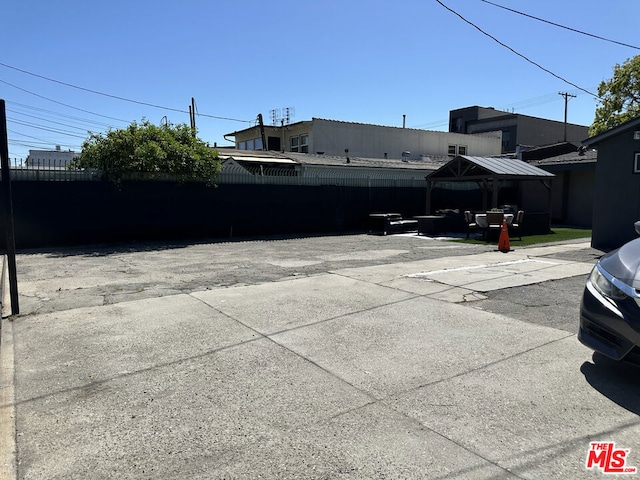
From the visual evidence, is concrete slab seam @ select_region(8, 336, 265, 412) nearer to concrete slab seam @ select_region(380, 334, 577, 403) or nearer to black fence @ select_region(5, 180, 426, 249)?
concrete slab seam @ select_region(380, 334, 577, 403)

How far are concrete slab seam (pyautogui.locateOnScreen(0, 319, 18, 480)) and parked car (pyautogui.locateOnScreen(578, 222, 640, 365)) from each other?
14.4ft

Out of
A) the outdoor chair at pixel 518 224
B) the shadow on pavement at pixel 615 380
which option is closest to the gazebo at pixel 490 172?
the outdoor chair at pixel 518 224

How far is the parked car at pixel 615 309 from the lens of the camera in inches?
144

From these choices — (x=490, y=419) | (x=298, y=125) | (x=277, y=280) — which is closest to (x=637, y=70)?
(x=298, y=125)

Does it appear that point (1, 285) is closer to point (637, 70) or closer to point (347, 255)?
point (347, 255)

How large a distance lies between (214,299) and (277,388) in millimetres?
3436

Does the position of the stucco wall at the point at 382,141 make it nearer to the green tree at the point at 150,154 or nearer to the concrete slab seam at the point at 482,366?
the green tree at the point at 150,154

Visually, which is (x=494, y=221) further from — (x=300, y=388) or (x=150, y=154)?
(x=300, y=388)

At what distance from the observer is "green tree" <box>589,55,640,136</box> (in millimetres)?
27625

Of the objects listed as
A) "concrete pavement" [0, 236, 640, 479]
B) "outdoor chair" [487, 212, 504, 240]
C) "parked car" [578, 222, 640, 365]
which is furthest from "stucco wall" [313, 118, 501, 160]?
"parked car" [578, 222, 640, 365]

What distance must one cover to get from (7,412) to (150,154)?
1202 cm

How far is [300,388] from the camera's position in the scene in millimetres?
3938

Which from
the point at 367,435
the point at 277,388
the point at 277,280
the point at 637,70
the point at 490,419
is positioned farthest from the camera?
the point at 637,70

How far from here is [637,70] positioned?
89.5ft
